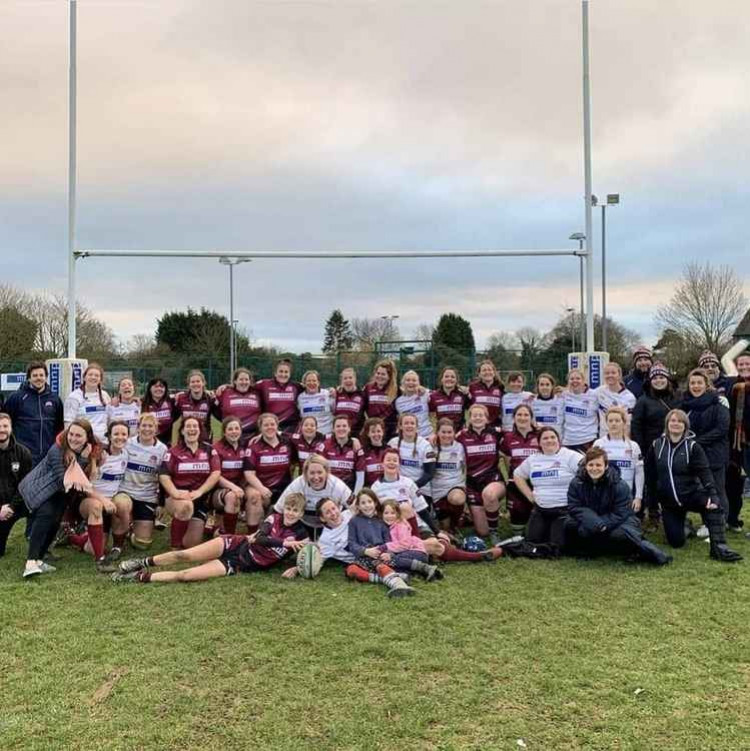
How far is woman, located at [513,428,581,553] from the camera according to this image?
5527 millimetres

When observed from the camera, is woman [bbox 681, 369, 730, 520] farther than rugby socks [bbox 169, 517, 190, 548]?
Yes

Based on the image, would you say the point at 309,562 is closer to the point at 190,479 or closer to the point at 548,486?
the point at 190,479

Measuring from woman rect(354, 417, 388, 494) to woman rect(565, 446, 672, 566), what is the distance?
1.65m

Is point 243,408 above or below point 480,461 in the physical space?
above

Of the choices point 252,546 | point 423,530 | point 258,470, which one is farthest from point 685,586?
point 258,470

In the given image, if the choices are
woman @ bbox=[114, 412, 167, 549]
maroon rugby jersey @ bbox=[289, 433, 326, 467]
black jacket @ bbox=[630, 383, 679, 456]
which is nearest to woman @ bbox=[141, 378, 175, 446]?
woman @ bbox=[114, 412, 167, 549]

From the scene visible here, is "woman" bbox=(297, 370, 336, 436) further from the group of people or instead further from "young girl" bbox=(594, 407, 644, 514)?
"young girl" bbox=(594, 407, 644, 514)

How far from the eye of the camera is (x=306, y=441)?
6184 millimetres

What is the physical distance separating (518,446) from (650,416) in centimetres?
126

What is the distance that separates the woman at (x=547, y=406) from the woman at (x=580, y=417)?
3.2 inches

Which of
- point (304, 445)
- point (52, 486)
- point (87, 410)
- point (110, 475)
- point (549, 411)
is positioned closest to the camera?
point (52, 486)

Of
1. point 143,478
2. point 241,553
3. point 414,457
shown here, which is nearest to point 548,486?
point 414,457

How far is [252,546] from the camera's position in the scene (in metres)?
5.11

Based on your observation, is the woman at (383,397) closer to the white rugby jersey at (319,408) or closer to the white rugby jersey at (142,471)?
the white rugby jersey at (319,408)
